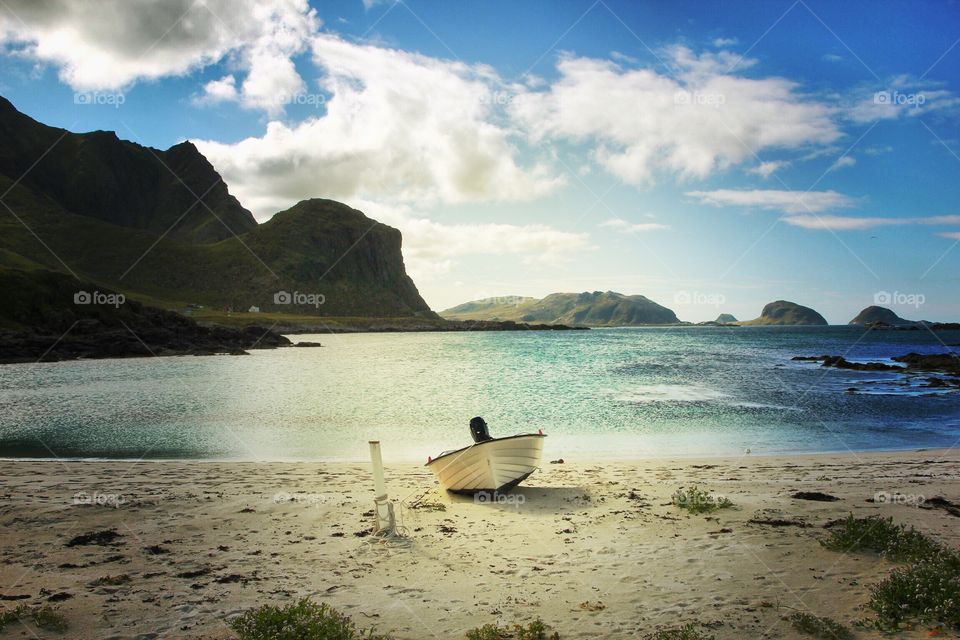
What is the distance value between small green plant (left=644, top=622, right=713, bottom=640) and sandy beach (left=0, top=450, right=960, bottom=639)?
0.33 metres

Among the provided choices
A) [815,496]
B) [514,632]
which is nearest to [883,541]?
[815,496]

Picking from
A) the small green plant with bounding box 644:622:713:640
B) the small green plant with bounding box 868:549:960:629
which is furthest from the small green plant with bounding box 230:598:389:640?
the small green plant with bounding box 868:549:960:629

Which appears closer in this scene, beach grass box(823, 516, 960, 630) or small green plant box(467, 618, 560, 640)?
small green plant box(467, 618, 560, 640)

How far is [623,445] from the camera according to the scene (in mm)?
23438

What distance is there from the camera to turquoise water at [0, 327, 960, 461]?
23484 millimetres

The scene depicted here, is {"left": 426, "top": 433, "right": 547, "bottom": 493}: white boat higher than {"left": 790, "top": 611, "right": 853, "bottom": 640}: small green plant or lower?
higher

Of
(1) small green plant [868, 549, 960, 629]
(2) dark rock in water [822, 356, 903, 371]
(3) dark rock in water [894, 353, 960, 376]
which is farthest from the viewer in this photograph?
(2) dark rock in water [822, 356, 903, 371]

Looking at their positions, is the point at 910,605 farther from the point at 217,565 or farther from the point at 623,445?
the point at 623,445

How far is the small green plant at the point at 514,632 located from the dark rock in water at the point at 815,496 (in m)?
9.27

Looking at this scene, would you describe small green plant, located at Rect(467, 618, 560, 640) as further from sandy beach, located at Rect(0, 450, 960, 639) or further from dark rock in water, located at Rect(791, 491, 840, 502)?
dark rock in water, located at Rect(791, 491, 840, 502)

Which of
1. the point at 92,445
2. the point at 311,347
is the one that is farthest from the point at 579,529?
the point at 311,347

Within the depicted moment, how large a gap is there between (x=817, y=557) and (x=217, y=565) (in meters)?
10.4

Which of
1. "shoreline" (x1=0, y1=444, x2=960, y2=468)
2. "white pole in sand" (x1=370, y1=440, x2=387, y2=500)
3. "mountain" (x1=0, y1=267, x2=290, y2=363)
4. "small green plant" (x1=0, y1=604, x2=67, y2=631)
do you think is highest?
"mountain" (x1=0, y1=267, x2=290, y2=363)

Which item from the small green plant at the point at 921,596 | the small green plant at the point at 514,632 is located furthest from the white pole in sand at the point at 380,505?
the small green plant at the point at 921,596
